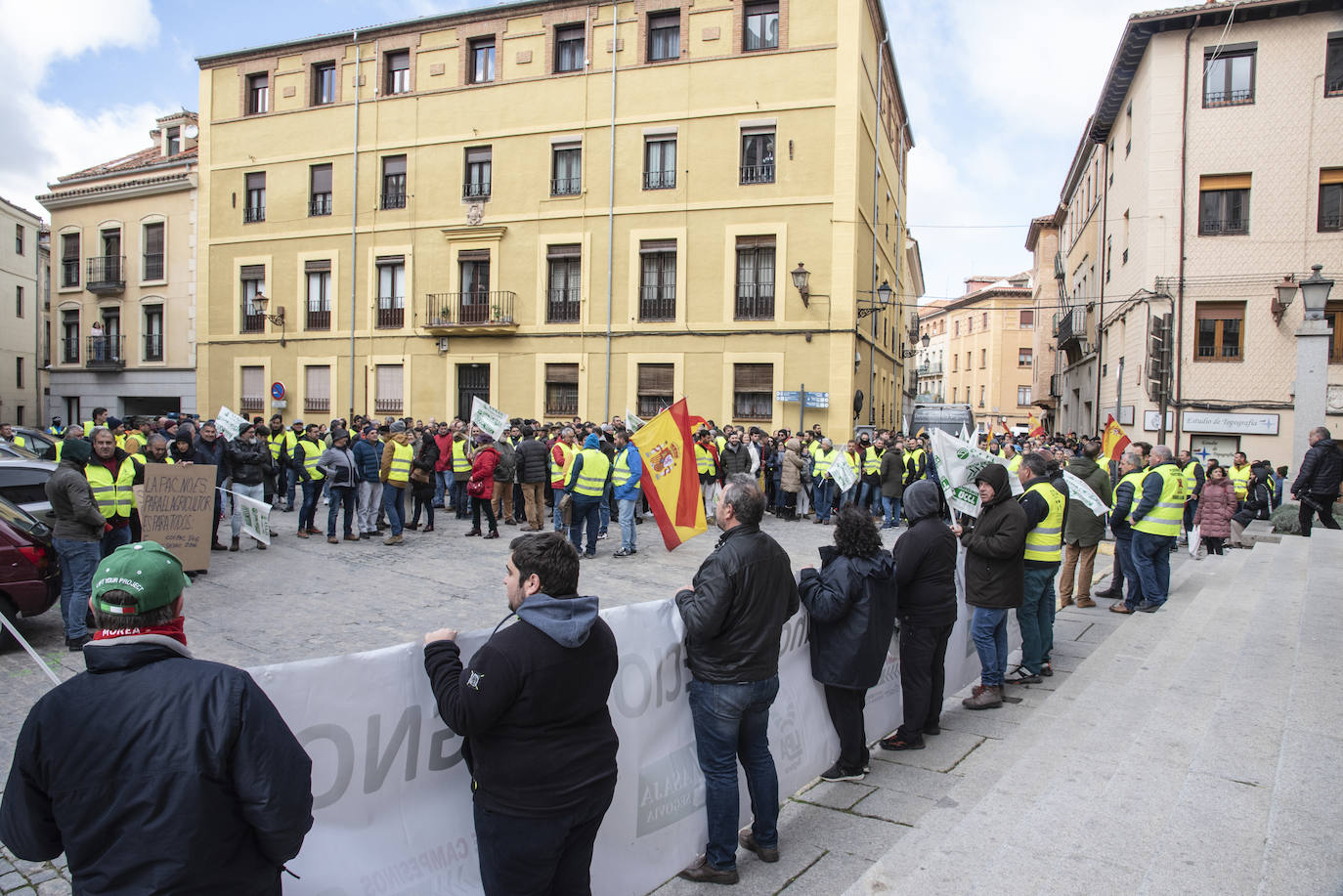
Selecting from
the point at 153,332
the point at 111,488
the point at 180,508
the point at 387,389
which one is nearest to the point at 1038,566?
the point at 111,488

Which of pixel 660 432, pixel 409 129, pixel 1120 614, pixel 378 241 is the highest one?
pixel 409 129

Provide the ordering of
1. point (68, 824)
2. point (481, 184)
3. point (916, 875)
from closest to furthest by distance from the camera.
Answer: point (68, 824), point (916, 875), point (481, 184)

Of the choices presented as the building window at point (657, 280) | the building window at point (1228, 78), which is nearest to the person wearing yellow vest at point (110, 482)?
the building window at point (657, 280)

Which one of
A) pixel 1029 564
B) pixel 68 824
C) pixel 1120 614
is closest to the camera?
pixel 68 824

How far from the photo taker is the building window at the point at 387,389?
28.4 meters

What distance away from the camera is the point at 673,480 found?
809cm

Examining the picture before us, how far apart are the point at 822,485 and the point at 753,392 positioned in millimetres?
7084

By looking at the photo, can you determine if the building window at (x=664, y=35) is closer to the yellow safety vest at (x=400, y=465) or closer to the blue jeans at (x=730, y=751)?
the yellow safety vest at (x=400, y=465)

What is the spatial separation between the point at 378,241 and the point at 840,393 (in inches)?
638

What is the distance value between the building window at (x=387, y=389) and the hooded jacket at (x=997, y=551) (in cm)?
2496

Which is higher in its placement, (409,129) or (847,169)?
(409,129)

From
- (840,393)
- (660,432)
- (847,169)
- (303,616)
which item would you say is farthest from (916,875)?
(847,169)

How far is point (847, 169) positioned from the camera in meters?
23.5

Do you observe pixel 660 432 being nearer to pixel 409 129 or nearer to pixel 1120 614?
pixel 1120 614
